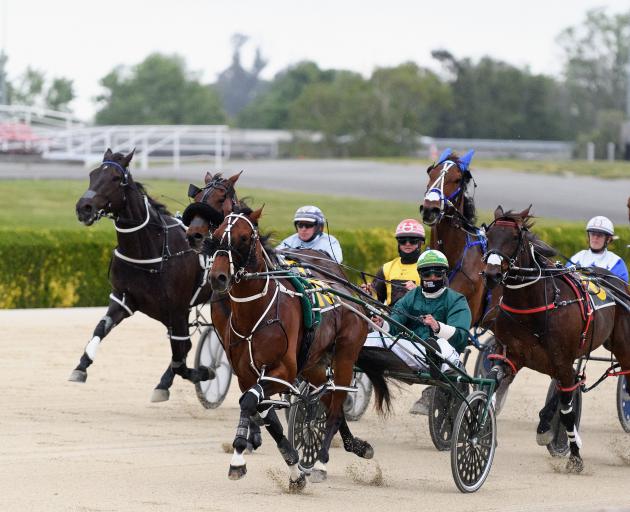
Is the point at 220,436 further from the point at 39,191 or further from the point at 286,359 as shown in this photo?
the point at 39,191

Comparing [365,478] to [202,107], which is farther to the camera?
[202,107]

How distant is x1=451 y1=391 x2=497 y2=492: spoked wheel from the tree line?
1484 inches

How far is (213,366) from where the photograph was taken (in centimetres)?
1032

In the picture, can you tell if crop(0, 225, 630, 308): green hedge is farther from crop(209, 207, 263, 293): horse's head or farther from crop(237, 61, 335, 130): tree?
crop(237, 61, 335, 130): tree

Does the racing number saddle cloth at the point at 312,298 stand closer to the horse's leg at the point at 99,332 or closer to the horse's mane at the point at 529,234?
the horse's mane at the point at 529,234

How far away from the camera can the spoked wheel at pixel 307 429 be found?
7.45 metres

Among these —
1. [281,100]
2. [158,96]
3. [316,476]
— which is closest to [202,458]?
[316,476]

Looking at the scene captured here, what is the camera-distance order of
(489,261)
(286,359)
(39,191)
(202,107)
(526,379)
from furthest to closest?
(202,107) < (39,191) < (526,379) < (489,261) < (286,359)

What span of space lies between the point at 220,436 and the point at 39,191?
16.0 m

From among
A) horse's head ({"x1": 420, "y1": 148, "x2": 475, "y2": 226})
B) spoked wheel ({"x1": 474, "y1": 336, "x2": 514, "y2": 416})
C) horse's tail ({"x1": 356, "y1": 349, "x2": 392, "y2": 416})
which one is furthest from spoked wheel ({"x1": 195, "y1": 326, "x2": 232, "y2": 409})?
horse's tail ({"x1": 356, "y1": 349, "x2": 392, "y2": 416})

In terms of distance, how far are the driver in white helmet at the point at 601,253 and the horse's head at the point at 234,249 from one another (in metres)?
3.40

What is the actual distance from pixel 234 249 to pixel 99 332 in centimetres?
322

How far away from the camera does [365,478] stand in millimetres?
7496

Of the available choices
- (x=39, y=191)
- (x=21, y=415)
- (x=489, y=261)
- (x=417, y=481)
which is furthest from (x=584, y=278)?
(x=39, y=191)
